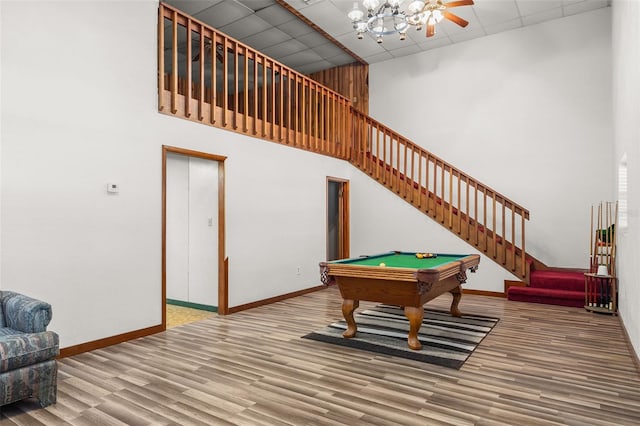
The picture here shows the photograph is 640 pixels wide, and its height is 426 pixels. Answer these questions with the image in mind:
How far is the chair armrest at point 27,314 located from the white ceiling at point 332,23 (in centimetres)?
550

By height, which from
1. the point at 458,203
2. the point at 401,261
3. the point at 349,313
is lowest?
the point at 349,313

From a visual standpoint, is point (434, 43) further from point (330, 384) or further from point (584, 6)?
point (330, 384)

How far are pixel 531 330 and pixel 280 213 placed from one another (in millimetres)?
3820

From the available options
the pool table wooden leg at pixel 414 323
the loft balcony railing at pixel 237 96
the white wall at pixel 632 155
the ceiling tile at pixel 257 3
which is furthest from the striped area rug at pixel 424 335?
the ceiling tile at pixel 257 3

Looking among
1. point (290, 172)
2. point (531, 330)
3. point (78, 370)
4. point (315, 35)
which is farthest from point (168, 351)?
point (315, 35)

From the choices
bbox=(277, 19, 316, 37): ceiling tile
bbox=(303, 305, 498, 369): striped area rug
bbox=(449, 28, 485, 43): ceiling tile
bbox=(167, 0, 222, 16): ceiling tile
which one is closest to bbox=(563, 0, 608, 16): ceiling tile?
bbox=(449, 28, 485, 43): ceiling tile

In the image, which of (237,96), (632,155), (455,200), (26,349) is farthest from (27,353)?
(455,200)

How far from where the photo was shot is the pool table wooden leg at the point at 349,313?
416 centimetres

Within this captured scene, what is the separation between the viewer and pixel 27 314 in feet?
9.08

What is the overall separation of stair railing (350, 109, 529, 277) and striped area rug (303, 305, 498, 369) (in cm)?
181

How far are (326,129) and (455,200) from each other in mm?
2935

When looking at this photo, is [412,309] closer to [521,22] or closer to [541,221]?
[541,221]

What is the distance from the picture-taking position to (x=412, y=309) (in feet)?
12.4

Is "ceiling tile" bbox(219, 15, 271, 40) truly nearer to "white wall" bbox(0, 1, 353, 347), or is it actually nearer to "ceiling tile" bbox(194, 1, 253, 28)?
"ceiling tile" bbox(194, 1, 253, 28)
